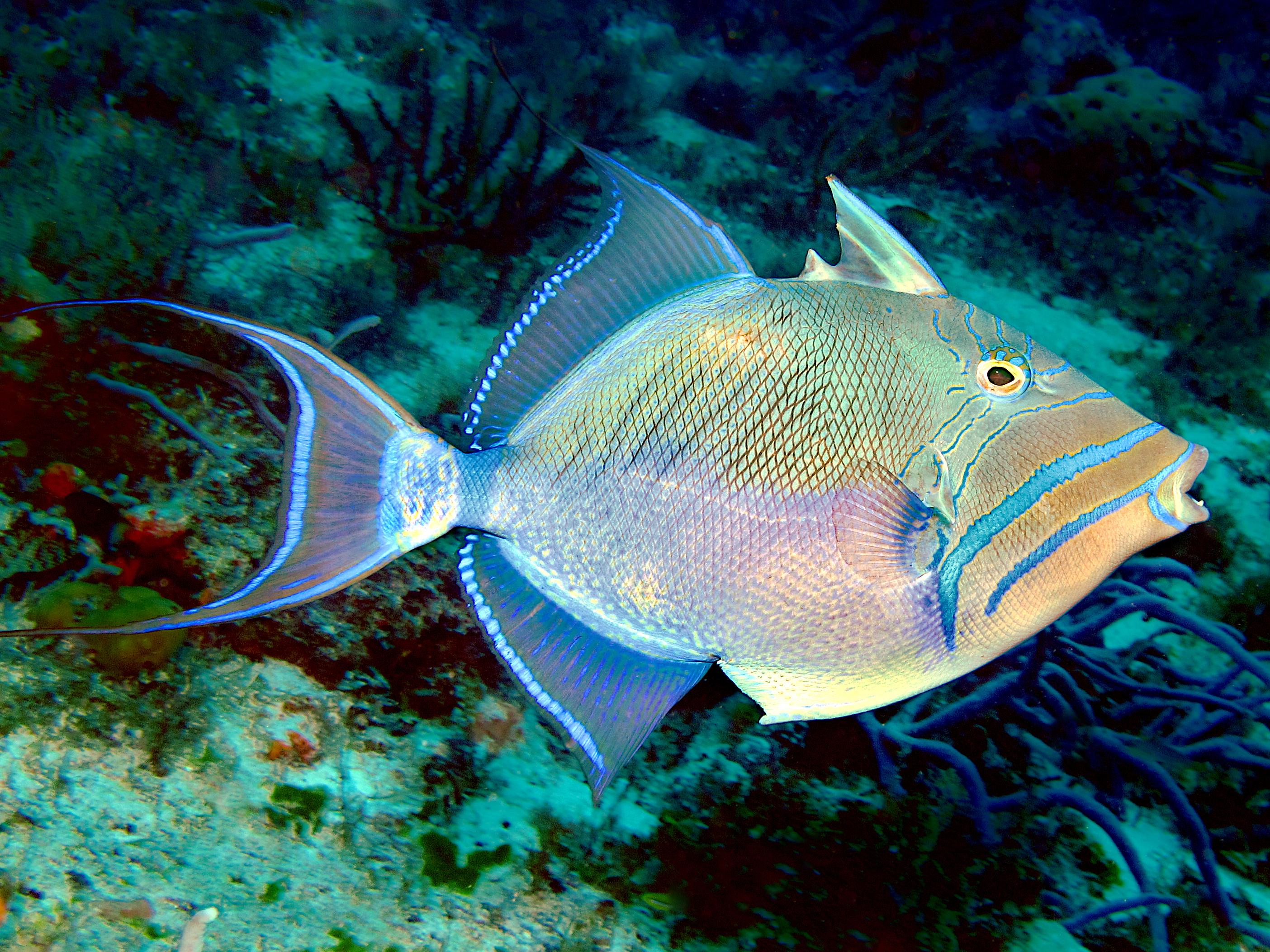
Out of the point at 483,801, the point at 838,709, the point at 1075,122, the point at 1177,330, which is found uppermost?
the point at 1075,122

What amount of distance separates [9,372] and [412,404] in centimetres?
120

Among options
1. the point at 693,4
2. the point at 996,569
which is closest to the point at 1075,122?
the point at 693,4

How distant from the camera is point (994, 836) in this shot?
1.51m

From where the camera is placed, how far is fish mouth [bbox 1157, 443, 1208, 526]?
109 cm

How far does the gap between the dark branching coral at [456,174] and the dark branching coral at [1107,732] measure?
2.60 m

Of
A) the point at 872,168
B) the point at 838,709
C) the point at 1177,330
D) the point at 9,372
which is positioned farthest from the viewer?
the point at 872,168

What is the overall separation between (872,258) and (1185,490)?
2.40 feet

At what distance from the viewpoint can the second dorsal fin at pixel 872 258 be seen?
1130 mm

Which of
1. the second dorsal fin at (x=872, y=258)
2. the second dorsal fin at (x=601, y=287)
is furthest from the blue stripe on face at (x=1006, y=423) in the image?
the second dorsal fin at (x=601, y=287)

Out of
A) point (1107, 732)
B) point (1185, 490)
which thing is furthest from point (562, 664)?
point (1107, 732)

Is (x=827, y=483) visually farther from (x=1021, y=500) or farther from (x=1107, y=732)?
(x=1107, y=732)

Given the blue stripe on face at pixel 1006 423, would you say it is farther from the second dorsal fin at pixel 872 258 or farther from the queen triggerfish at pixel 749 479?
the second dorsal fin at pixel 872 258

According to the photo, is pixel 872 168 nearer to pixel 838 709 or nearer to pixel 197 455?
pixel 838 709

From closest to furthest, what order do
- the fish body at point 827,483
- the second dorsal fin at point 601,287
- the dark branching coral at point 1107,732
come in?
1. the fish body at point 827,483
2. the second dorsal fin at point 601,287
3. the dark branching coral at point 1107,732
